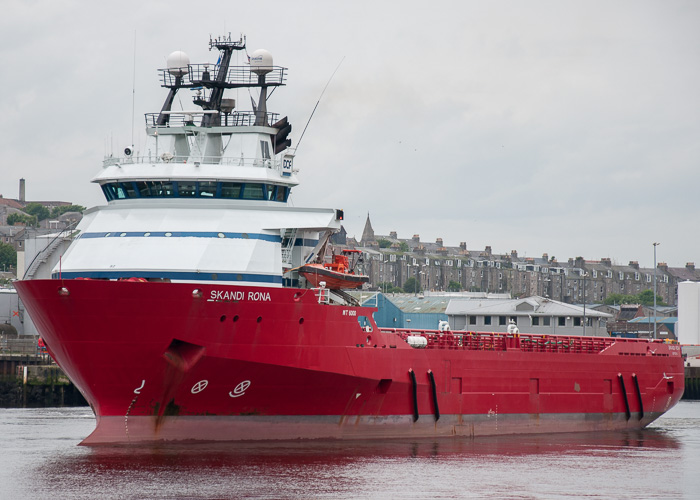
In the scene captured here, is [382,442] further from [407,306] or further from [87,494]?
[407,306]

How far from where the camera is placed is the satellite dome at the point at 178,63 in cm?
3109

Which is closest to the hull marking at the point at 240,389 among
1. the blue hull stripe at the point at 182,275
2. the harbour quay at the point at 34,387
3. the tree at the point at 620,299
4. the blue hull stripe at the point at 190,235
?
the blue hull stripe at the point at 182,275

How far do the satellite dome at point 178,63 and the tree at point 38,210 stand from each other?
138461mm

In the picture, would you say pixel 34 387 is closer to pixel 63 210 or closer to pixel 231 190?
pixel 231 190

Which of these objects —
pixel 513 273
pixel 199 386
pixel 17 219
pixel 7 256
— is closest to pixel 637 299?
pixel 513 273

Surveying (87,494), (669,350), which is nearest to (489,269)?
(669,350)

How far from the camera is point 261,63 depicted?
3094 cm

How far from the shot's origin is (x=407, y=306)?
68.4 metres

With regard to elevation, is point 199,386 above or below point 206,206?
below

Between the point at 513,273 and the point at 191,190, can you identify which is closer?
the point at 191,190

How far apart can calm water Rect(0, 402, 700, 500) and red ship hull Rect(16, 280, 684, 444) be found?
0.59 metres

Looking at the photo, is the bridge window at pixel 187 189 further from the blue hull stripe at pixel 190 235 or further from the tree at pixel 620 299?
the tree at pixel 620 299

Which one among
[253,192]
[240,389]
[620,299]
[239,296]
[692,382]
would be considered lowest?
[692,382]

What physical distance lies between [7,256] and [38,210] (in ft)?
143
